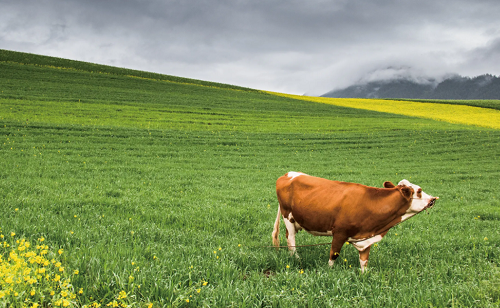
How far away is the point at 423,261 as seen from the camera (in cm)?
513

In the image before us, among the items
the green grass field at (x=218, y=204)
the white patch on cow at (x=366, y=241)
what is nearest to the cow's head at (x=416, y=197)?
the white patch on cow at (x=366, y=241)

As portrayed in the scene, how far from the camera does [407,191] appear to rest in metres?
4.07

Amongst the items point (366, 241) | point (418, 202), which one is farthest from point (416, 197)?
point (366, 241)

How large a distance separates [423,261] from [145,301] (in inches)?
184

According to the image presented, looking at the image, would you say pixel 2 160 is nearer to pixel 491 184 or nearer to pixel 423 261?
pixel 423 261

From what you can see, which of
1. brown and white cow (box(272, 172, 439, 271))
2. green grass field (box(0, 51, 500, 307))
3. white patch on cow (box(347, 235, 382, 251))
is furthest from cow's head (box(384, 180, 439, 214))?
green grass field (box(0, 51, 500, 307))

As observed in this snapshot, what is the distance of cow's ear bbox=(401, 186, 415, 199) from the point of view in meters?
4.04

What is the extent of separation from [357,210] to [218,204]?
5250 millimetres

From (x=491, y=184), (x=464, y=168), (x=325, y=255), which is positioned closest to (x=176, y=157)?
(x=325, y=255)

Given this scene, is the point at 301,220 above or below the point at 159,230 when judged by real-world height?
above

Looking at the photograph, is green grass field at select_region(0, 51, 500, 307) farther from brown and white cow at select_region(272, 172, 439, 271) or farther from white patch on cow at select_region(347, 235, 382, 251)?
brown and white cow at select_region(272, 172, 439, 271)

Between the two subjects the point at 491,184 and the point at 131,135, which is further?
the point at 131,135

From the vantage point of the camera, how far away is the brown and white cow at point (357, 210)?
4152 millimetres

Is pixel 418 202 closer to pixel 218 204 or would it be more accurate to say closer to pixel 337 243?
pixel 337 243
